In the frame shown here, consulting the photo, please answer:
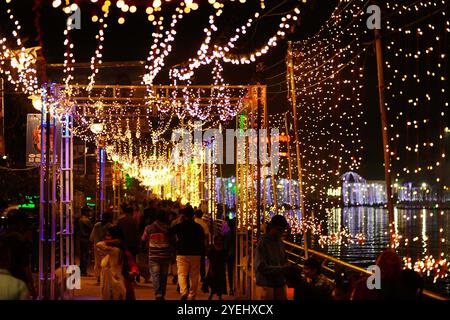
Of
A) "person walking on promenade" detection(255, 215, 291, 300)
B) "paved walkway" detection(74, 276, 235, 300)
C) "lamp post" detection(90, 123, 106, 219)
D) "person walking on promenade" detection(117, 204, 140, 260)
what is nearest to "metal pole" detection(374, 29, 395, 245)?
"person walking on promenade" detection(255, 215, 291, 300)

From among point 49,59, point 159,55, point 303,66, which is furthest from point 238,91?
point 49,59

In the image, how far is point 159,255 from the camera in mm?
11617

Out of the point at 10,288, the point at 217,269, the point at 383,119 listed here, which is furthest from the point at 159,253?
the point at 10,288

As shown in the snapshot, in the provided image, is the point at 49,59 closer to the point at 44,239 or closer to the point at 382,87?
the point at 44,239

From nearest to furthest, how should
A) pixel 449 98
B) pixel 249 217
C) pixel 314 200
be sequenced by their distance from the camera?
pixel 449 98, pixel 249 217, pixel 314 200

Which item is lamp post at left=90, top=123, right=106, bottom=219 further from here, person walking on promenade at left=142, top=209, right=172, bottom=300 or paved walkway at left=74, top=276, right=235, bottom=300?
person walking on promenade at left=142, top=209, right=172, bottom=300

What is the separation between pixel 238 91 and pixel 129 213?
349 centimetres

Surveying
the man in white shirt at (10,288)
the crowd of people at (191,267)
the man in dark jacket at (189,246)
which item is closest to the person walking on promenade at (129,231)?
the crowd of people at (191,267)

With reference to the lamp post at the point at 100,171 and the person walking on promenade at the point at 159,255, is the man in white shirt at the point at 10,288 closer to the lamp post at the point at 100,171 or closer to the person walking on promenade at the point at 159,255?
the person walking on promenade at the point at 159,255

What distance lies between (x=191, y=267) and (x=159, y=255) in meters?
0.72

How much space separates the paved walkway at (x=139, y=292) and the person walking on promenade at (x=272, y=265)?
4604 mm

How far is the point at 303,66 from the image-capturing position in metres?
14.0
